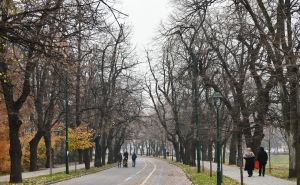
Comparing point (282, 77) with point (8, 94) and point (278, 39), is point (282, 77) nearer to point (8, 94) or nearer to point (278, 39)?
point (278, 39)

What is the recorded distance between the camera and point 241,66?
121 ft

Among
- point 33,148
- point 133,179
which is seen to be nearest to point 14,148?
point 133,179

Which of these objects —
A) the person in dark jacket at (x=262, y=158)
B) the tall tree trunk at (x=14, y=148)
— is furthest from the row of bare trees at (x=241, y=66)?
the tall tree trunk at (x=14, y=148)

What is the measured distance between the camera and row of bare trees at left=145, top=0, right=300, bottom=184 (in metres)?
20.4

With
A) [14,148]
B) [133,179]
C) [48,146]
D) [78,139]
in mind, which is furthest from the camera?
[48,146]

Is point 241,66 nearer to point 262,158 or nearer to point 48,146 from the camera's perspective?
point 262,158

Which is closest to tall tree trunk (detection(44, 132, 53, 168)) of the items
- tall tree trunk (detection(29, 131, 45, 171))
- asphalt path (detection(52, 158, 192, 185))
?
tall tree trunk (detection(29, 131, 45, 171))

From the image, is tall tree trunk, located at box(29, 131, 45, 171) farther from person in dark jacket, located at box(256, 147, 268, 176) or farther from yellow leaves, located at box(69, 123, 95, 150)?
person in dark jacket, located at box(256, 147, 268, 176)

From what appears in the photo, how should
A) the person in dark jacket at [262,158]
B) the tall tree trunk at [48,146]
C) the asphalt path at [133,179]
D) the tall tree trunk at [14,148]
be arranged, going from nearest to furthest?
the tall tree trunk at [14,148] < the asphalt path at [133,179] < the person in dark jacket at [262,158] < the tall tree trunk at [48,146]

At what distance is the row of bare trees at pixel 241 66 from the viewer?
20.4 m

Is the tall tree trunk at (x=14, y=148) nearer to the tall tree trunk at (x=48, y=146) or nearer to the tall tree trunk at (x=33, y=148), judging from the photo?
the tall tree trunk at (x=48, y=146)

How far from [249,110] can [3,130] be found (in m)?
21.7

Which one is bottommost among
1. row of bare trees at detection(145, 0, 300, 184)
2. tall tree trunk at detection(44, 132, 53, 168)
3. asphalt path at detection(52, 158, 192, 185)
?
asphalt path at detection(52, 158, 192, 185)

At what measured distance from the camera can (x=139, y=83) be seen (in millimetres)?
62844
